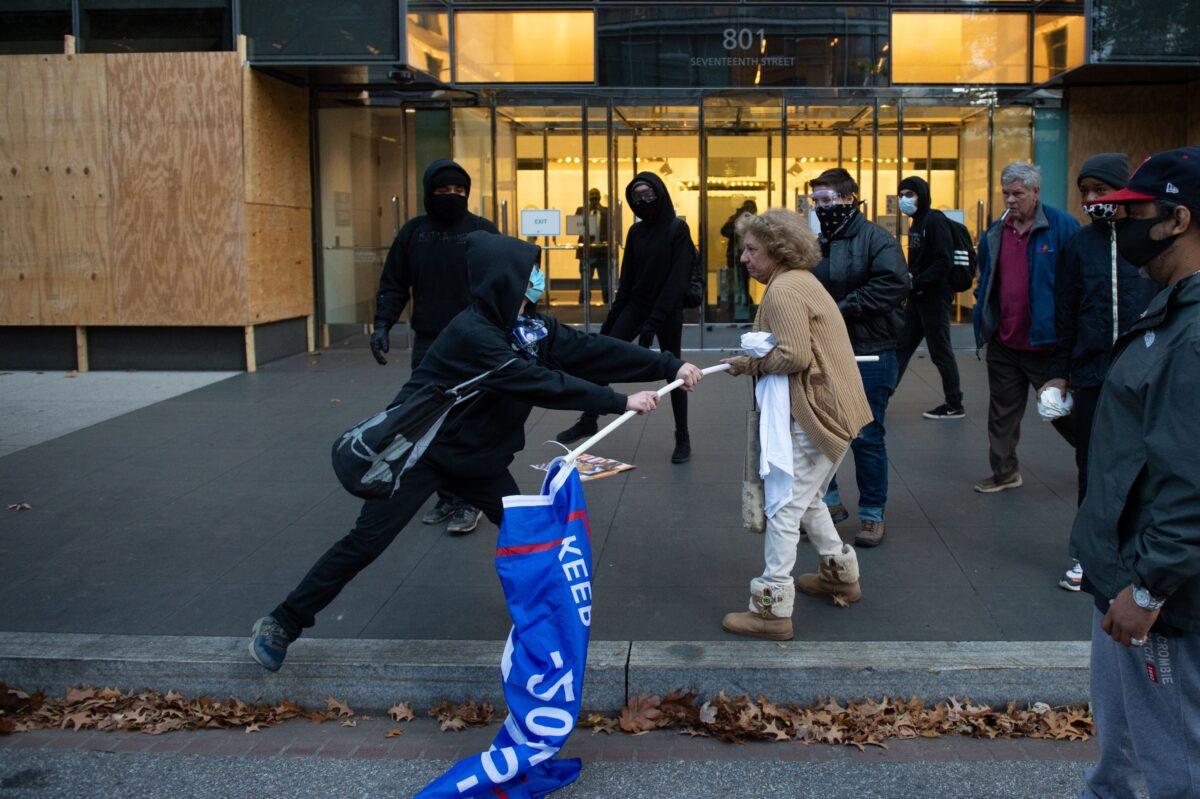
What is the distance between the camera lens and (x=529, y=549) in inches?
149

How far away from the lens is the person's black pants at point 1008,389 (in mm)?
6551

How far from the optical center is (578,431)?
8.94 metres

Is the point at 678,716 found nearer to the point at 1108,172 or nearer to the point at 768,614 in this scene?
the point at 768,614

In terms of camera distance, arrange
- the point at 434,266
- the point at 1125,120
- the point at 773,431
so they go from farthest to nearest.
Answer: the point at 1125,120
the point at 434,266
the point at 773,431

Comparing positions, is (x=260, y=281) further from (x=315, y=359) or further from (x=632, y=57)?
(x=632, y=57)

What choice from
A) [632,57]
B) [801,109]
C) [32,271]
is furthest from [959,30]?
[32,271]

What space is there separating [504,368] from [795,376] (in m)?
1.28

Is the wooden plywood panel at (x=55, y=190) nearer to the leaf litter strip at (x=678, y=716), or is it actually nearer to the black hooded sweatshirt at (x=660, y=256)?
the black hooded sweatshirt at (x=660, y=256)

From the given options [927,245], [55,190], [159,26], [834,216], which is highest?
[159,26]

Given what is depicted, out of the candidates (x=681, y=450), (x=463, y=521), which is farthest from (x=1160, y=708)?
(x=681, y=450)

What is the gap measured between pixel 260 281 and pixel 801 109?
7.16 meters

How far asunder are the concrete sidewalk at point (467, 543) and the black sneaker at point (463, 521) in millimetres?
58

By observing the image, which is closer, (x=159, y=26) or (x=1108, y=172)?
(x=1108, y=172)

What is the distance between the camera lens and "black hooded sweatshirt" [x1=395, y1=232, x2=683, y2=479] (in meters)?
4.39
